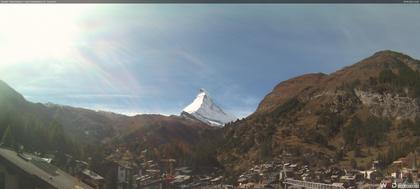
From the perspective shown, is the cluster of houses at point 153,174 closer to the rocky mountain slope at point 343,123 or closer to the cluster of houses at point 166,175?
the cluster of houses at point 166,175

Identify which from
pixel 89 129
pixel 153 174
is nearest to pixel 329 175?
pixel 153 174

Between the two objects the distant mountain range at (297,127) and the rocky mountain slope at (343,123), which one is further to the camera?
the rocky mountain slope at (343,123)

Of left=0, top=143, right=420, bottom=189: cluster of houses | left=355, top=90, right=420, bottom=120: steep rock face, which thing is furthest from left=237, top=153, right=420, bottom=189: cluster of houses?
left=355, top=90, right=420, bottom=120: steep rock face

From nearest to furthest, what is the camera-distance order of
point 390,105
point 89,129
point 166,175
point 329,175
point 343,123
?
point 89,129 → point 166,175 → point 329,175 → point 343,123 → point 390,105

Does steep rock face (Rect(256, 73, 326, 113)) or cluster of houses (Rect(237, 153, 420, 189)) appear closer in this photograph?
steep rock face (Rect(256, 73, 326, 113))

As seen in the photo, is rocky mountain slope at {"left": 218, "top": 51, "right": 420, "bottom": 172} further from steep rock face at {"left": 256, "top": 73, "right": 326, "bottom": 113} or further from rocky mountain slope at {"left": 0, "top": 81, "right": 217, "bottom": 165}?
rocky mountain slope at {"left": 0, "top": 81, "right": 217, "bottom": 165}

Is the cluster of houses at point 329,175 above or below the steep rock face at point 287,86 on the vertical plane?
below

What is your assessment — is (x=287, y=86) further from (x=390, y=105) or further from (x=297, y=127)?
(x=390, y=105)

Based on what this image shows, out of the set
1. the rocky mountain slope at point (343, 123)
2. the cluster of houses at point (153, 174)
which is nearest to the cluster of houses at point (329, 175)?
the rocky mountain slope at point (343, 123)

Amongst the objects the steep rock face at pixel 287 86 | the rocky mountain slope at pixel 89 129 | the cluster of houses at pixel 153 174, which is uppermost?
the steep rock face at pixel 287 86
